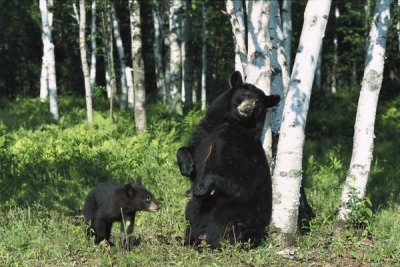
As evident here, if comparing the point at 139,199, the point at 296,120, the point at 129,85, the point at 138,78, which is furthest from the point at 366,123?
the point at 129,85

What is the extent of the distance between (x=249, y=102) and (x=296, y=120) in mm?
581

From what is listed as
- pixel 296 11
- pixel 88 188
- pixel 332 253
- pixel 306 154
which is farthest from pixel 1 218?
pixel 296 11

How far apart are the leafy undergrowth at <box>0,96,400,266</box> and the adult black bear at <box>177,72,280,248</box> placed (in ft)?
0.87

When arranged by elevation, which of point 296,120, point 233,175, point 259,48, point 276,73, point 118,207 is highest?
point 259,48

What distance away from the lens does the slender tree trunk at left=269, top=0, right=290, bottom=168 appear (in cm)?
855

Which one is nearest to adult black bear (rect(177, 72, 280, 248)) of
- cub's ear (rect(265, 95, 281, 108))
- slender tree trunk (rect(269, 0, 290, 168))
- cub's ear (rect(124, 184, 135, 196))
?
cub's ear (rect(265, 95, 281, 108))

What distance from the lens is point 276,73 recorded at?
28.7 feet

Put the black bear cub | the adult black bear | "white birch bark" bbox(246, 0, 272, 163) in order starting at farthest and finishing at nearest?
"white birch bark" bbox(246, 0, 272, 163) < the black bear cub < the adult black bear

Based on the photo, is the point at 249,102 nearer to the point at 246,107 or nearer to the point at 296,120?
the point at 246,107

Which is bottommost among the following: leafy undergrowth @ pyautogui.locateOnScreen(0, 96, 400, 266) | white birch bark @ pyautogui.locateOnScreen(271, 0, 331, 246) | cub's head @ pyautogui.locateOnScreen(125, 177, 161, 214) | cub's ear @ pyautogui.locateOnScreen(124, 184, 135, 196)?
leafy undergrowth @ pyautogui.locateOnScreen(0, 96, 400, 266)

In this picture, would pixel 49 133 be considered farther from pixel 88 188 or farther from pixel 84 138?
pixel 88 188

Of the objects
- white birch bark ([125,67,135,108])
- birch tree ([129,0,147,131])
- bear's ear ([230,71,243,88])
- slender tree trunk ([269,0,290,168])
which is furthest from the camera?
white birch bark ([125,67,135,108])

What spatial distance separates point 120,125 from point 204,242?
10.3 m

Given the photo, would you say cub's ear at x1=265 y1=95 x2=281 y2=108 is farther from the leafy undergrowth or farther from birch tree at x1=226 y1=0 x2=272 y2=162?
the leafy undergrowth
